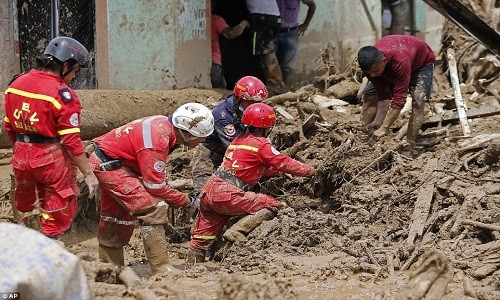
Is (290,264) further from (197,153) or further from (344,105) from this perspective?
(344,105)

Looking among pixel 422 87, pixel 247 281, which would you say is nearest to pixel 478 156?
pixel 422 87

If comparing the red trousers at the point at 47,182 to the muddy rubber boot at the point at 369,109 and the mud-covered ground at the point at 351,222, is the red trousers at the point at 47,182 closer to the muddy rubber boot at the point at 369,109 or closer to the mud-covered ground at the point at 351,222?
the mud-covered ground at the point at 351,222

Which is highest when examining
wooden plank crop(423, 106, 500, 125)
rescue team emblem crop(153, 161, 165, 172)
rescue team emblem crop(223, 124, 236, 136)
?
rescue team emblem crop(153, 161, 165, 172)

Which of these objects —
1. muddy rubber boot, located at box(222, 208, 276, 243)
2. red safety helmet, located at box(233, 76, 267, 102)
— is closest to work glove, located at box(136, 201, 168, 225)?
muddy rubber boot, located at box(222, 208, 276, 243)

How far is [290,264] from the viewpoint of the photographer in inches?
282

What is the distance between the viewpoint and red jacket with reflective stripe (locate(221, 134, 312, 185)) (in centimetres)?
810

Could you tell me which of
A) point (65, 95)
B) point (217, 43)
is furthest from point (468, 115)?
point (65, 95)

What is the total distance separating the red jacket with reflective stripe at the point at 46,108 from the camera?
6609 millimetres

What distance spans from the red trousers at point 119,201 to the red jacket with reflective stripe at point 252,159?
112 cm

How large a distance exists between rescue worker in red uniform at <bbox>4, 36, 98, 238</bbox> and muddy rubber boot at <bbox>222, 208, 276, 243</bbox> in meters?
1.65

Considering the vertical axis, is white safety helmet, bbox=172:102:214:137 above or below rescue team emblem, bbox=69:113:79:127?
below

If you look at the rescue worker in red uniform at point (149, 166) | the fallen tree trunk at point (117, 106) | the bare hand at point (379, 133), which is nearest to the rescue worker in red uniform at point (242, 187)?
the rescue worker in red uniform at point (149, 166)

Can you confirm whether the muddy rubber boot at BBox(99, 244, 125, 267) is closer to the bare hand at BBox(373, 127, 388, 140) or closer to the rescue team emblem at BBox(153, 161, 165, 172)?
the rescue team emblem at BBox(153, 161, 165, 172)

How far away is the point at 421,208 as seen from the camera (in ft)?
25.6
